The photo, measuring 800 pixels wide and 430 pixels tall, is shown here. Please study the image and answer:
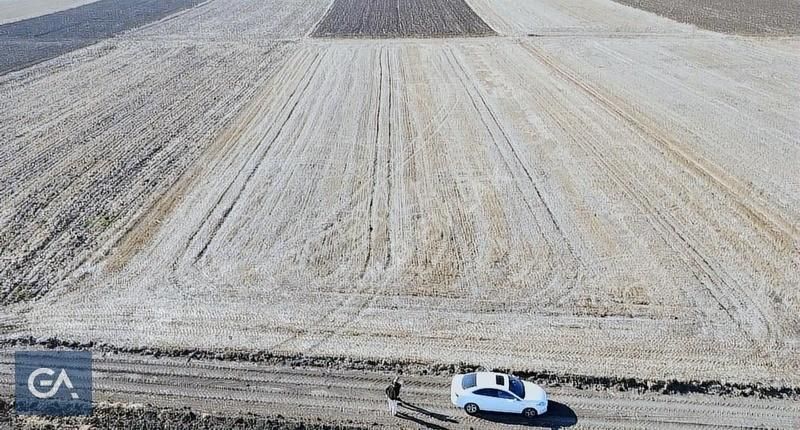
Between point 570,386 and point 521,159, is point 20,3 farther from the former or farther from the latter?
point 570,386

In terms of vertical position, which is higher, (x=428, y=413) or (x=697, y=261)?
(x=697, y=261)

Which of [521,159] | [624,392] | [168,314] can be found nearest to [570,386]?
[624,392]

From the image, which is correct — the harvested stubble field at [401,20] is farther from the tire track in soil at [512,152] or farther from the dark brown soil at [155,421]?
the dark brown soil at [155,421]

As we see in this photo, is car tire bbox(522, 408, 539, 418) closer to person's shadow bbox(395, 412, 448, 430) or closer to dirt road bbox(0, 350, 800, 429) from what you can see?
dirt road bbox(0, 350, 800, 429)

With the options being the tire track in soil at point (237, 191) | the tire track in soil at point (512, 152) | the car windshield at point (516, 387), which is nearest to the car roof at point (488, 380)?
the car windshield at point (516, 387)

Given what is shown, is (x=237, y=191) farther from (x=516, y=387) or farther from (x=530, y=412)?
(x=530, y=412)

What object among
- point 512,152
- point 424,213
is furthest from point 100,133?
point 512,152
